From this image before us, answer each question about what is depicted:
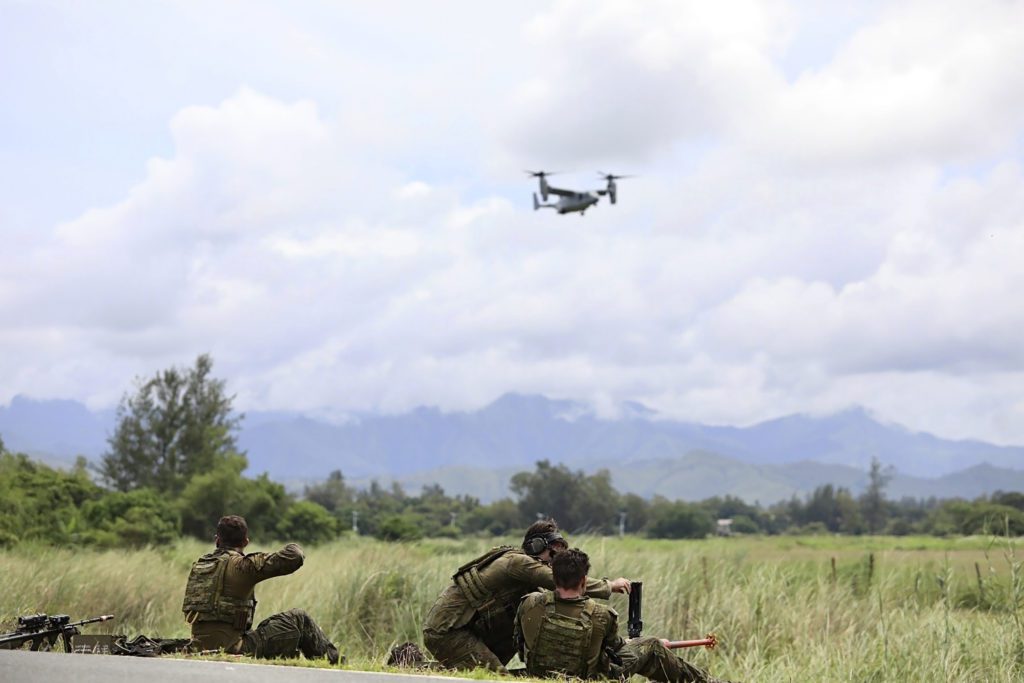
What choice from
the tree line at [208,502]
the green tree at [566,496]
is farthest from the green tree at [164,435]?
the green tree at [566,496]

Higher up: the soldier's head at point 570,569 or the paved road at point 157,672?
the soldier's head at point 570,569

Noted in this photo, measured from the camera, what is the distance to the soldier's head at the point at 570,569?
8.07 meters

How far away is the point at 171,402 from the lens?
55562mm

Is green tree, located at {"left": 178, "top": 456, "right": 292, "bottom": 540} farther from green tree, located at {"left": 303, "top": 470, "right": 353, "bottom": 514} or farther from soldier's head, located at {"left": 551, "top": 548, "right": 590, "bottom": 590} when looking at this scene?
green tree, located at {"left": 303, "top": 470, "right": 353, "bottom": 514}

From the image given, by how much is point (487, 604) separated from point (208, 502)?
121ft

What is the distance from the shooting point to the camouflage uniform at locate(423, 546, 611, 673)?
9.12m

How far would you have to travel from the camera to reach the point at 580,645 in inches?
317

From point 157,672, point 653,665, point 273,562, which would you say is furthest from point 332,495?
point 157,672

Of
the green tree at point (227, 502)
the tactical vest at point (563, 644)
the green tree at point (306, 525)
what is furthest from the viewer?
the green tree at point (306, 525)

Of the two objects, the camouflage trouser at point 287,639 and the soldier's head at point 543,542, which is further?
the camouflage trouser at point 287,639

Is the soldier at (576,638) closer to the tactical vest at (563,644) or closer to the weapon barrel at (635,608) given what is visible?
the tactical vest at (563,644)

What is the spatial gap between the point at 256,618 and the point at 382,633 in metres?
2.10

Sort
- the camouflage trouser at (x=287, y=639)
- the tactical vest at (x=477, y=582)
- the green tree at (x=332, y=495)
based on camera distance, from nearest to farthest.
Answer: the tactical vest at (x=477, y=582), the camouflage trouser at (x=287, y=639), the green tree at (x=332, y=495)

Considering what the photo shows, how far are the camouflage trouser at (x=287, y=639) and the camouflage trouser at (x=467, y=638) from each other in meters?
0.93
